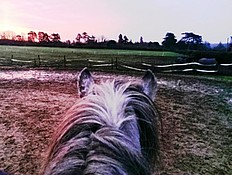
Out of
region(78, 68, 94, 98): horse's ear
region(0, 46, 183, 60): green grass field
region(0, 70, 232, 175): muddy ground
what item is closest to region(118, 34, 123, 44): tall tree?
region(0, 46, 183, 60): green grass field

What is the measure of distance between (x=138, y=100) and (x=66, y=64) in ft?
63.0

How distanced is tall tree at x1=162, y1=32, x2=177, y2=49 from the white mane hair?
37933 millimetres

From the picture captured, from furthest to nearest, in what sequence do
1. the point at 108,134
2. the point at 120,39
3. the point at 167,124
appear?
the point at 120,39 → the point at 167,124 → the point at 108,134

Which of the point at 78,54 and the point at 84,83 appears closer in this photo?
the point at 84,83

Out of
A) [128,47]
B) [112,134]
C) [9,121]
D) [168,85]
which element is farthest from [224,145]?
[128,47]

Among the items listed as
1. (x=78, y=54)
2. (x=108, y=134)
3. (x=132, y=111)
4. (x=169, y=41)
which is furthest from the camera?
(x=169, y=41)

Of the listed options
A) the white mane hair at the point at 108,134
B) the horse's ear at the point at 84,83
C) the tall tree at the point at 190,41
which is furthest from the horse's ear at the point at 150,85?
the tall tree at the point at 190,41

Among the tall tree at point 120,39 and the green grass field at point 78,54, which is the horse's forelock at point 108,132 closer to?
the green grass field at point 78,54

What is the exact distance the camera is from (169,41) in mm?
39250

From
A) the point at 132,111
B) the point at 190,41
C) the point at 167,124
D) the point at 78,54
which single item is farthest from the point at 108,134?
the point at 190,41

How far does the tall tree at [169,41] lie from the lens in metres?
38.4

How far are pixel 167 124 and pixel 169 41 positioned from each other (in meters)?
34.2

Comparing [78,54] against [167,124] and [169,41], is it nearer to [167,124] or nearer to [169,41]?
[169,41]

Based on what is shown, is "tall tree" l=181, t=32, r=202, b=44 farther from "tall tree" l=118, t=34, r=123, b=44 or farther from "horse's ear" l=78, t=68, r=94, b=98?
"horse's ear" l=78, t=68, r=94, b=98
